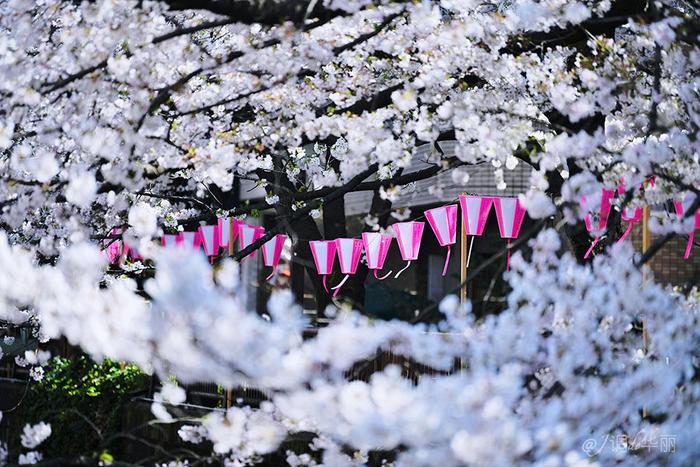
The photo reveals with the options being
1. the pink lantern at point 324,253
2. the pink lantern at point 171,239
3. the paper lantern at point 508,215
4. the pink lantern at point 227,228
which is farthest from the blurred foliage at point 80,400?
the paper lantern at point 508,215

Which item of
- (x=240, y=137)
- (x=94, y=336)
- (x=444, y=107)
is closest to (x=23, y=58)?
(x=240, y=137)

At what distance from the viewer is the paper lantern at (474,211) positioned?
333 inches

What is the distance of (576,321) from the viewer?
14.6 feet

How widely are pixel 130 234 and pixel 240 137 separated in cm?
175

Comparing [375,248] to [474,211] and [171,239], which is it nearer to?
[474,211]

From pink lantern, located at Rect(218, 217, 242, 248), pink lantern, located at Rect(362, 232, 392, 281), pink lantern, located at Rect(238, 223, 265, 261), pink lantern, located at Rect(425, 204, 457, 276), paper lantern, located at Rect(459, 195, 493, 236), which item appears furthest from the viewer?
pink lantern, located at Rect(218, 217, 242, 248)

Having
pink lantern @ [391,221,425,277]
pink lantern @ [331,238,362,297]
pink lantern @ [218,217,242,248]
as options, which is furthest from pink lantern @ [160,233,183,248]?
pink lantern @ [391,221,425,277]

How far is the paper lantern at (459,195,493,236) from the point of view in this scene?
8.45 metres

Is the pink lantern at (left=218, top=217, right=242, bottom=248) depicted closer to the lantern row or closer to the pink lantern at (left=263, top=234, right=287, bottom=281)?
the lantern row

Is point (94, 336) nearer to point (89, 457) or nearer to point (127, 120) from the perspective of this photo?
point (89, 457)

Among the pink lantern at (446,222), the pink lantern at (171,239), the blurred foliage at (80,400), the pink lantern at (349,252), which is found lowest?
the blurred foliage at (80,400)

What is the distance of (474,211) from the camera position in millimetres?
8469

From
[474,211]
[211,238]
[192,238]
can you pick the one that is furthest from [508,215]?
[192,238]

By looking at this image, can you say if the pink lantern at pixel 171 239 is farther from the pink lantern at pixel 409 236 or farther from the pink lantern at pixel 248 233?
the pink lantern at pixel 409 236
